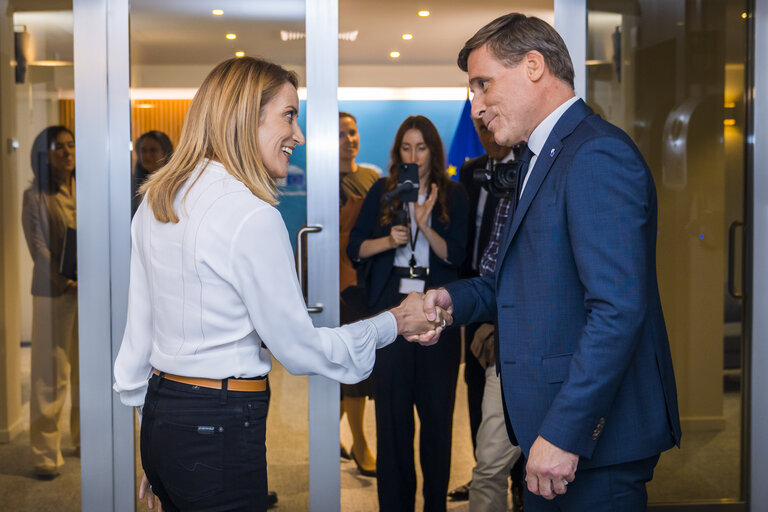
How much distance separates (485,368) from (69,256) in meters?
1.75

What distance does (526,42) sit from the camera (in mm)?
1839

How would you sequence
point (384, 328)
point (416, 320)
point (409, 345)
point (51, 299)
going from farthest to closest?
point (409, 345), point (51, 299), point (416, 320), point (384, 328)

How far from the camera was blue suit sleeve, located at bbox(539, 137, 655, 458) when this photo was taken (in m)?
1.57

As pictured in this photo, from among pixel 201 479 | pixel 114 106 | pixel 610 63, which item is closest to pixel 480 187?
pixel 610 63

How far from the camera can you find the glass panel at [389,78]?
3043 mm

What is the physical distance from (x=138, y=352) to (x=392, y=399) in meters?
1.46

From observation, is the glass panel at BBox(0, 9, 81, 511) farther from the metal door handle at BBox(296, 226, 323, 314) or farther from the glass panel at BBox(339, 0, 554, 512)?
the glass panel at BBox(339, 0, 554, 512)

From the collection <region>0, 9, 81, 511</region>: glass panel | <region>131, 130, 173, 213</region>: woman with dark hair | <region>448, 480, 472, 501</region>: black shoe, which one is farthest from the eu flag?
<region>0, 9, 81, 511</region>: glass panel

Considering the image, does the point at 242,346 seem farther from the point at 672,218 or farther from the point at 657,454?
the point at 672,218

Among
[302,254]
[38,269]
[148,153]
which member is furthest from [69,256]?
[302,254]

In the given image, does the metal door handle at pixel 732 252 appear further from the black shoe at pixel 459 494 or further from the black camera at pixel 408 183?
the black shoe at pixel 459 494

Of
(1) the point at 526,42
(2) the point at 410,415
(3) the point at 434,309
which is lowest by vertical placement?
(2) the point at 410,415

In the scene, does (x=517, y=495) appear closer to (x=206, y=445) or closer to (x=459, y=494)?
(x=459, y=494)

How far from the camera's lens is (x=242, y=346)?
1.79 m
